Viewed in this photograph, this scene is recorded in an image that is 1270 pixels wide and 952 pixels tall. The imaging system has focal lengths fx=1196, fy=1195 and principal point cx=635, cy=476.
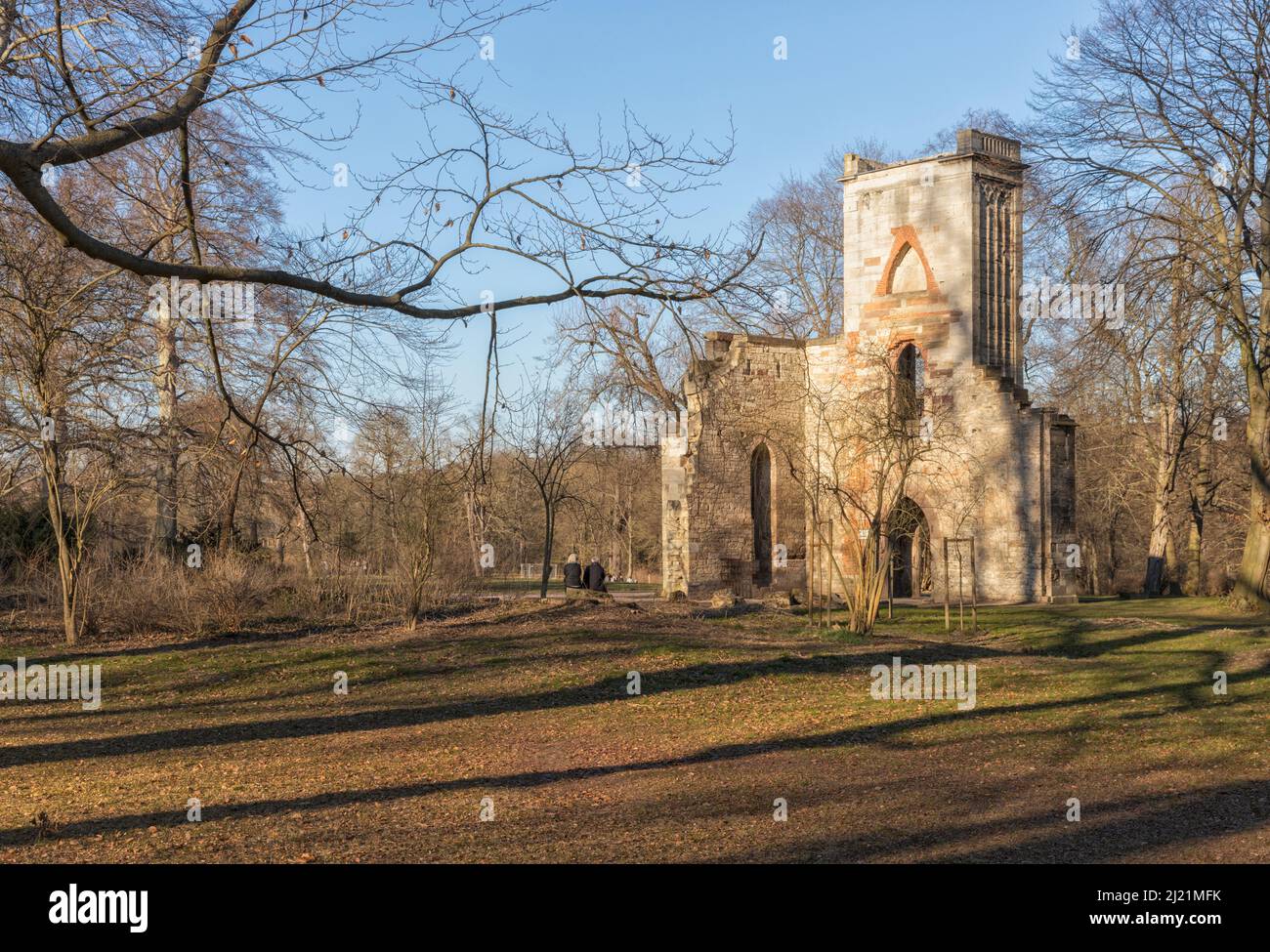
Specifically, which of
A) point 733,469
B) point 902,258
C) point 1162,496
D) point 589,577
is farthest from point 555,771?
point 1162,496

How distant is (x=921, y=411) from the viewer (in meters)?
29.1

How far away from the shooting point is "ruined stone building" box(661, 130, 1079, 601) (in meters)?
29.1

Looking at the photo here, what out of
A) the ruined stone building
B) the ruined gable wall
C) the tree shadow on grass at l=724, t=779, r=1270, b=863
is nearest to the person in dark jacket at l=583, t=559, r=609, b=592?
the ruined stone building

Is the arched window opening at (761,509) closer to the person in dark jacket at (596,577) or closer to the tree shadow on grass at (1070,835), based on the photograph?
the person in dark jacket at (596,577)

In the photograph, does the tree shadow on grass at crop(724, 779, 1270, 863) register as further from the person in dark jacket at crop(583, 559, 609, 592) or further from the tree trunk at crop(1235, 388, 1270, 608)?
the tree trunk at crop(1235, 388, 1270, 608)

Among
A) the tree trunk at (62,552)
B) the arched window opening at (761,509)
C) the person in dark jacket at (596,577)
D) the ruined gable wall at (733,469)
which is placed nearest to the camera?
the tree trunk at (62,552)

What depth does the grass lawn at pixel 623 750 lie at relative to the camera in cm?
797

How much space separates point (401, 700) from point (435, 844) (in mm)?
6106

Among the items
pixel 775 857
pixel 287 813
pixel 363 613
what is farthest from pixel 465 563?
pixel 775 857

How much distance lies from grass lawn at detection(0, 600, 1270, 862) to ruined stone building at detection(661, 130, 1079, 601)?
9.75 metres

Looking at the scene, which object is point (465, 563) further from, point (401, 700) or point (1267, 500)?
point (1267, 500)

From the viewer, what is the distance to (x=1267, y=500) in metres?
25.9

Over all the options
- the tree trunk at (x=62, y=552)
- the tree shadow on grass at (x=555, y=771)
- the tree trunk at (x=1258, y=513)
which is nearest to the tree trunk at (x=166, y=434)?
the tree trunk at (x=62, y=552)

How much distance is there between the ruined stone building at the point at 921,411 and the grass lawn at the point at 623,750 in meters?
9.75
